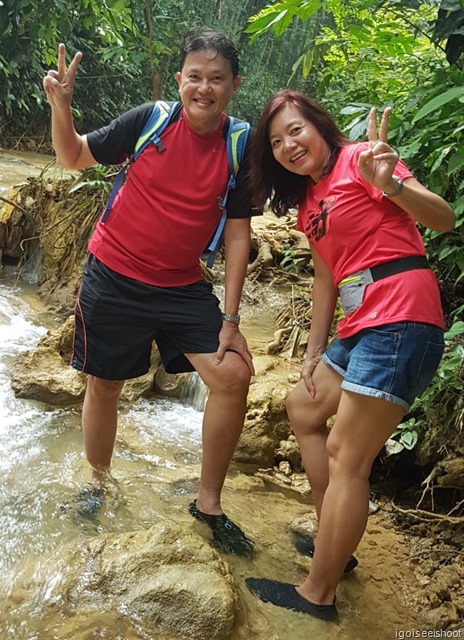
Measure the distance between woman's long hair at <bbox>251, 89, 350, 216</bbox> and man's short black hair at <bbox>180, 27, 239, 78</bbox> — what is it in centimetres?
27

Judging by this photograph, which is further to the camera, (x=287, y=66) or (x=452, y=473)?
(x=287, y=66)

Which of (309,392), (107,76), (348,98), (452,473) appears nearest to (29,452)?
(309,392)

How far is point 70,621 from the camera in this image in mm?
1720

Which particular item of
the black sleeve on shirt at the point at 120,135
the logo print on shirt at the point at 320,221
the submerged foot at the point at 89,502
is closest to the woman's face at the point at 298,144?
the logo print on shirt at the point at 320,221

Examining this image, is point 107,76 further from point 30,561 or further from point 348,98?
point 30,561

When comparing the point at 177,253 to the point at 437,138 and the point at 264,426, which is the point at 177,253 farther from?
the point at 264,426

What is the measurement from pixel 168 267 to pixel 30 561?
3.85 feet

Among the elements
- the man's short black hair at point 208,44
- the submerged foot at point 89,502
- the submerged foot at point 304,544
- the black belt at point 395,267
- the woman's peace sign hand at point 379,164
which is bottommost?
the submerged foot at point 89,502

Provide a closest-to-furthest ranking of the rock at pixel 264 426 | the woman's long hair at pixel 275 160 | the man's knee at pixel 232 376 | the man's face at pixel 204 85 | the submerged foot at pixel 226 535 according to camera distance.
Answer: the woman's long hair at pixel 275 160 → the man's face at pixel 204 85 → the man's knee at pixel 232 376 → the submerged foot at pixel 226 535 → the rock at pixel 264 426

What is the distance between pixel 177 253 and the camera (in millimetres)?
2107

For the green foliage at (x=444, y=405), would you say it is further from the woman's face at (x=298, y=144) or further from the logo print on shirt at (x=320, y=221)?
the woman's face at (x=298, y=144)

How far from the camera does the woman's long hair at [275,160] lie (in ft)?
6.15

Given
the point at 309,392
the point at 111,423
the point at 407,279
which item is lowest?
the point at 111,423

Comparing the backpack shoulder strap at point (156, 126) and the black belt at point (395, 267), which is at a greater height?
the backpack shoulder strap at point (156, 126)
